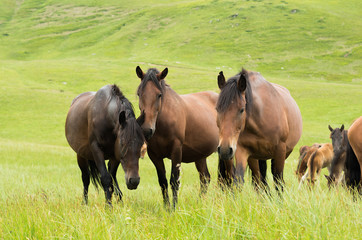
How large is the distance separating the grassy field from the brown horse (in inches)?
27.8

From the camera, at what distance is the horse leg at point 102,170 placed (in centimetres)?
737

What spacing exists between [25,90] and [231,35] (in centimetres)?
5488

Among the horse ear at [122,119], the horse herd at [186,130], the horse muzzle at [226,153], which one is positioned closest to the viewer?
the horse muzzle at [226,153]

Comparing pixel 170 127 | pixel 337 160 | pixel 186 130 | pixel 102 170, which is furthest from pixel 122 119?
pixel 337 160

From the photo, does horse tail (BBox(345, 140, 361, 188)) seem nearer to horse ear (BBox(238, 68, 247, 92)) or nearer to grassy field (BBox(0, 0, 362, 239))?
grassy field (BBox(0, 0, 362, 239))

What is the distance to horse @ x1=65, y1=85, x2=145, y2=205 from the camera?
6.43m

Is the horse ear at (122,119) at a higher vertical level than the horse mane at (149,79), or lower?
lower

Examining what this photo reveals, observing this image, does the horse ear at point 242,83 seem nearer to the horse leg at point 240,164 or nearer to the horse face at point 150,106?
the horse leg at point 240,164

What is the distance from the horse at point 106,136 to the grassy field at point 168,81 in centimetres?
52

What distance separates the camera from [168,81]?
158 ft

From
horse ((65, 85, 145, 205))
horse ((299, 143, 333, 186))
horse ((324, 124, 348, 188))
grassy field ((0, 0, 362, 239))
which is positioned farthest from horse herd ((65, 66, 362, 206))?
horse ((299, 143, 333, 186))

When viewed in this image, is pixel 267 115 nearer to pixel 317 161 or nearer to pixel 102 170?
pixel 102 170

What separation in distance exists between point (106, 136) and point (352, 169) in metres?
4.84

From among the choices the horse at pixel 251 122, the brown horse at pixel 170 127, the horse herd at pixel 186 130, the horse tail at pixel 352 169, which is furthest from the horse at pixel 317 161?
the horse at pixel 251 122
